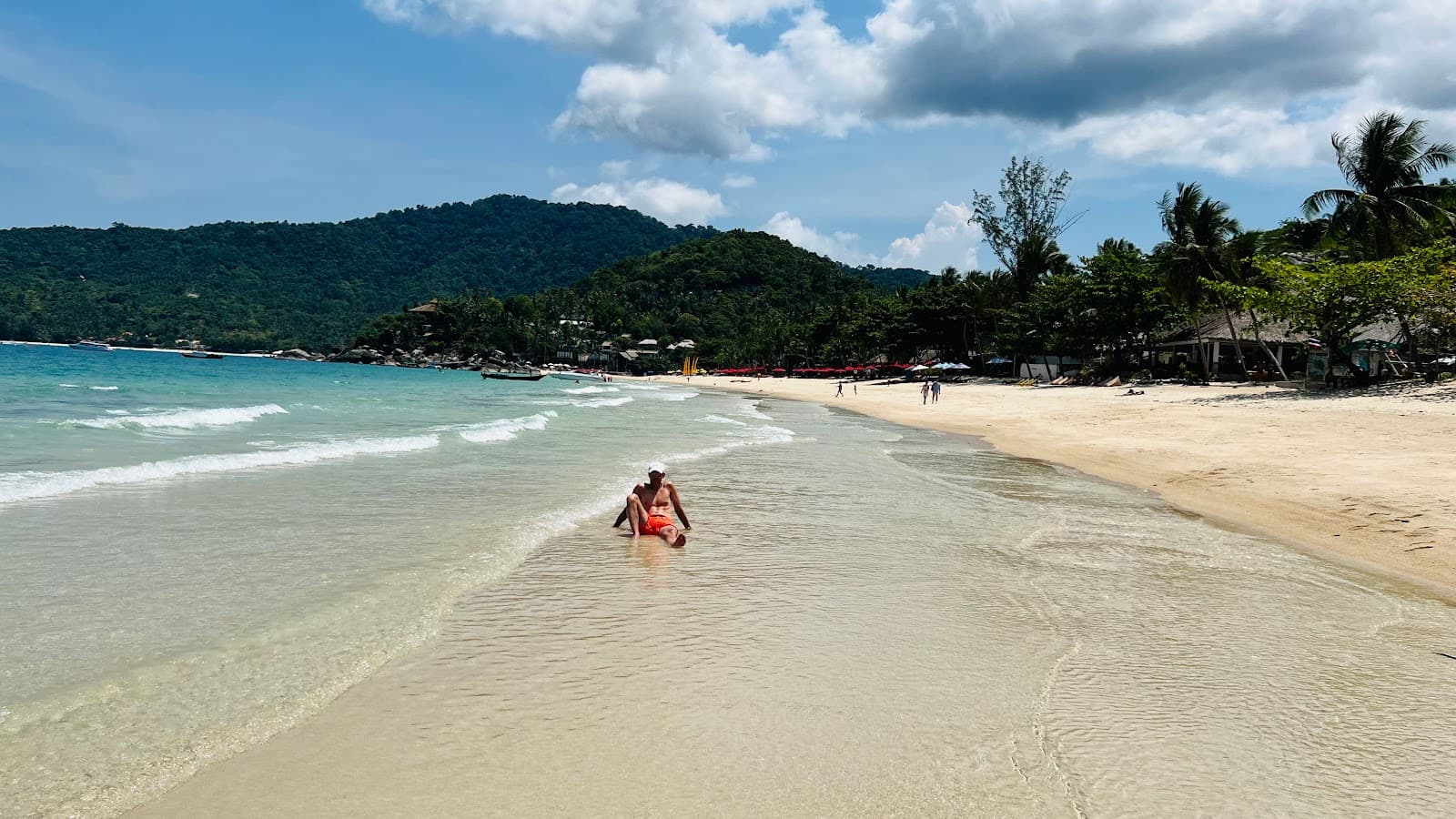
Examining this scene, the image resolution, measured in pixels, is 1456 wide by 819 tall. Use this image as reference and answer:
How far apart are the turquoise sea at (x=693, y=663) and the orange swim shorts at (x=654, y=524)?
1.05 feet

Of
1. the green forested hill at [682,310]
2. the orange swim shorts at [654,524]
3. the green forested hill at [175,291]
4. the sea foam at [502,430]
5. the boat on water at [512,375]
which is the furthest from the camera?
the green forested hill at [175,291]

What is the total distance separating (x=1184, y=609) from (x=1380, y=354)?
34329 mm

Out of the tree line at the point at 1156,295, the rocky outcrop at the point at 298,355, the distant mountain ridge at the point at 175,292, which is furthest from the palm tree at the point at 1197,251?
the rocky outcrop at the point at 298,355

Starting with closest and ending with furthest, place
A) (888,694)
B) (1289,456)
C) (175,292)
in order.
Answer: (888,694) < (1289,456) < (175,292)

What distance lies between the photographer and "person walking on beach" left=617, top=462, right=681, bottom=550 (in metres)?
9.46

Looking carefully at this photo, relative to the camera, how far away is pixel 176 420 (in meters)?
23.5

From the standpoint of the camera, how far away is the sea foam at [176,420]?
21203 millimetres

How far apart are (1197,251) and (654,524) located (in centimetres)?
3798

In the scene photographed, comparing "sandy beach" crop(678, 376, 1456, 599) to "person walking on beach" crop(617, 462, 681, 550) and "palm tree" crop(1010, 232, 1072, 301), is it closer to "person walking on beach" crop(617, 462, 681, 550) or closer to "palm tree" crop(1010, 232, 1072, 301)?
"person walking on beach" crop(617, 462, 681, 550)

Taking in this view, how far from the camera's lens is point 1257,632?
6297 mm

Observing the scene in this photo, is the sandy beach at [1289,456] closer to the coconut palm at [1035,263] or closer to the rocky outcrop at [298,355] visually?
the coconut palm at [1035,263]

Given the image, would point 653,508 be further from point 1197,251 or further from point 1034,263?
point 1034,263

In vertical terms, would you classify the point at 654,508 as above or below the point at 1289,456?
below

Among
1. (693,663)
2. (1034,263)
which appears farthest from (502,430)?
(1034,263)
